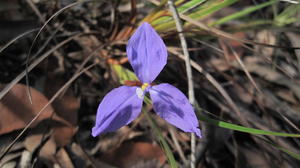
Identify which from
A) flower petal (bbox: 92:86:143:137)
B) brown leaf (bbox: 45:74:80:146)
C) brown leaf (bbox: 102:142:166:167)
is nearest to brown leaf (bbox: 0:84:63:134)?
brown leaf (bbox: 45:74:80:146)

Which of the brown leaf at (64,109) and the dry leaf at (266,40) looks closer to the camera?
the brown leaf at (64,109)

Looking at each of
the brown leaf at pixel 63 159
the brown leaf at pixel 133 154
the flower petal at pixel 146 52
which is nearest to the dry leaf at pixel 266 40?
the brown leaf at pixel 133 154

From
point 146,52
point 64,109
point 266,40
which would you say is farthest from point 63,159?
point 266,40

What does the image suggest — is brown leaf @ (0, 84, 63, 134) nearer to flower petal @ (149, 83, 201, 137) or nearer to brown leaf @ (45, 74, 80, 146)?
brown leaf @ (45, 74, 80, 146)

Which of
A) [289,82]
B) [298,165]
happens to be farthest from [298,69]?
[298,165]

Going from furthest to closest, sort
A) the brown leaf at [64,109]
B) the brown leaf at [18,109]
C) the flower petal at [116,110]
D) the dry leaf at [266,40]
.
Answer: the dry leaf at [266,40] < the brown leaf at [64,109] < the brown leaf at [18,109] < the flower petal at [116,110]

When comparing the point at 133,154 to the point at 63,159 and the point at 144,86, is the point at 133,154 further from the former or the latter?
the point at 144,86

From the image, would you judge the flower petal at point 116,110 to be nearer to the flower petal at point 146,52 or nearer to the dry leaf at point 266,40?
the flower petal at point 146,52
